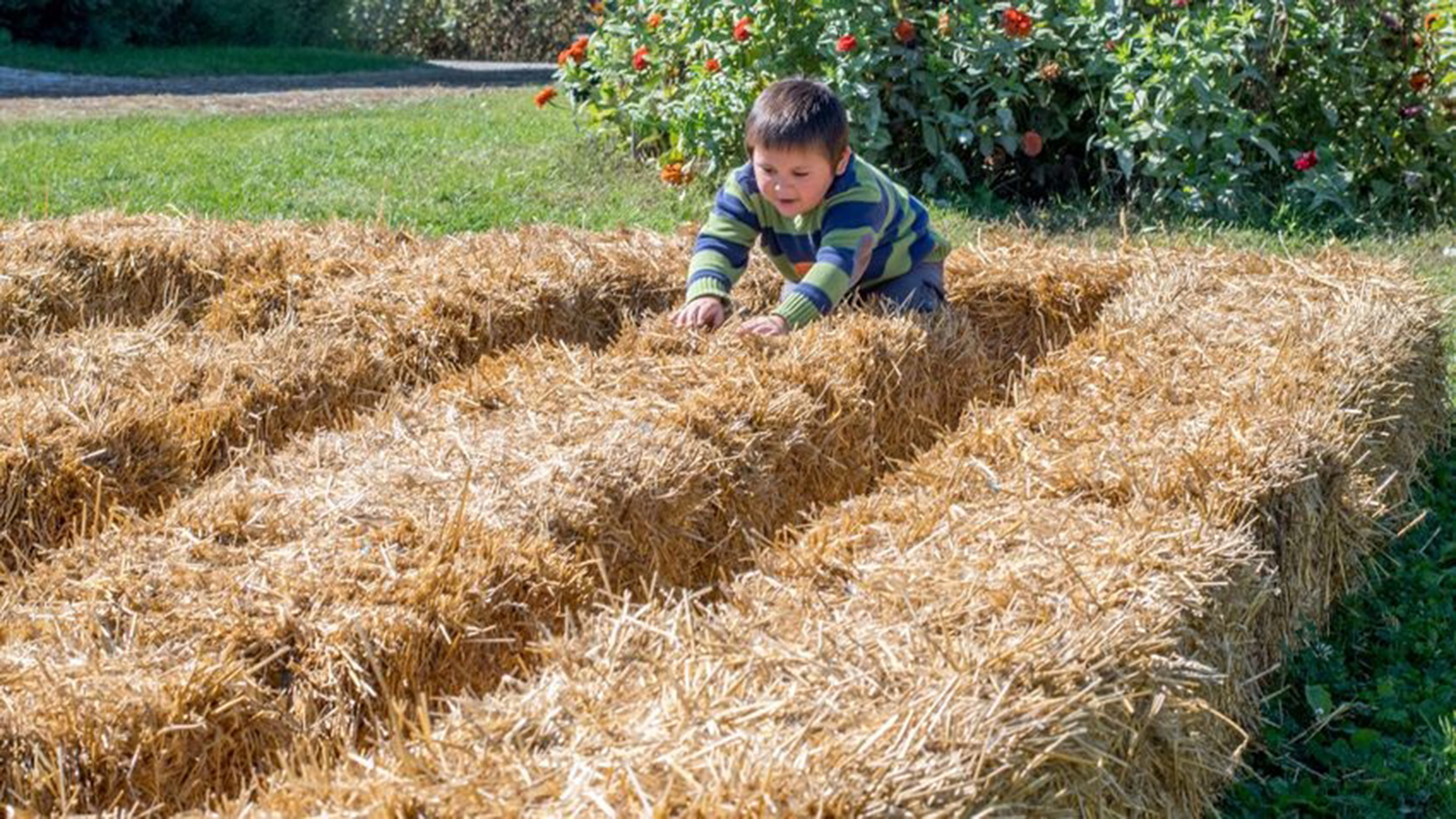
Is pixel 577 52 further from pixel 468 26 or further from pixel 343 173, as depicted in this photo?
pixel 468 26

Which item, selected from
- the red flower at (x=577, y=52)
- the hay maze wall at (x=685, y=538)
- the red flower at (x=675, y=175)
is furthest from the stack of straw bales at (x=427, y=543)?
the red flower at (x=577, y=52)

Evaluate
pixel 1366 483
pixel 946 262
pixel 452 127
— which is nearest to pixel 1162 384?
pixel 1366 483

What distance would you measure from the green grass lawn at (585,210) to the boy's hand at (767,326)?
5.79ft

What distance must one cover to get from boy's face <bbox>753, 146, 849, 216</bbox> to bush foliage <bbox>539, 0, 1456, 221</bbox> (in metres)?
2.60

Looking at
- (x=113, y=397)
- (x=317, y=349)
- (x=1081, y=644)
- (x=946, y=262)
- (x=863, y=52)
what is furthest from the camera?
(x=863, y=52)

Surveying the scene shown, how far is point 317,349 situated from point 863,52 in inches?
146

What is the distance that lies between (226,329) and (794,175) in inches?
78.2

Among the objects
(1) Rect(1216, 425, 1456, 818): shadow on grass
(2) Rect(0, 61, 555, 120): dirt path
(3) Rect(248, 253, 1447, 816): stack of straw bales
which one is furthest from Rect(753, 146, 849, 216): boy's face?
(2) Rect(0, 61, 555, 120): dirt path

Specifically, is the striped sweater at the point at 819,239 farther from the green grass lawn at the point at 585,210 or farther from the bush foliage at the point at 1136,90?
the bush foliage at the point at 1136,90

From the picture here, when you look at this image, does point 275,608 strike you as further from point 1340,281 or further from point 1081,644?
point 1340,281

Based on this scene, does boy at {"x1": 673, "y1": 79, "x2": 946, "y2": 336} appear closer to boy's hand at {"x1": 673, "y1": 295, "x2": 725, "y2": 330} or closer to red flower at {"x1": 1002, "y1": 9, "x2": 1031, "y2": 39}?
boy's hand at {"x1": 673, "y1": 295, "x2": 725, "y2": 330}

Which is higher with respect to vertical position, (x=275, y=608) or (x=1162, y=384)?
(x=1162, y=384)

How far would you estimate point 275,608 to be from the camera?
126 inches

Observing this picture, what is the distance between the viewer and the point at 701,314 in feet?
16.3
